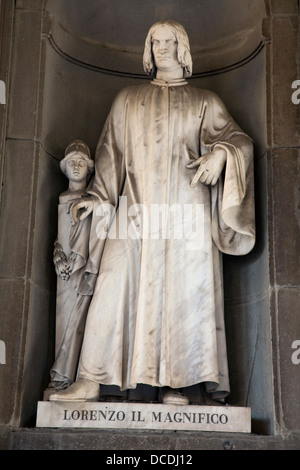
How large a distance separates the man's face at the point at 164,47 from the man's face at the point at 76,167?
0.84m

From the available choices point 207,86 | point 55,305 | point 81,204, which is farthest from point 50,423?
point 207,86

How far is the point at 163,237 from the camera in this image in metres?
5.69

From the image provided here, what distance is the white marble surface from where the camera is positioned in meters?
5.23

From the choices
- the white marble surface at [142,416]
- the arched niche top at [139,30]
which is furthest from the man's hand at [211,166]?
the white marble surface at [142,416]

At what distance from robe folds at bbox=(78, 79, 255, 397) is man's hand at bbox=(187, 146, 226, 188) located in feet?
0.19

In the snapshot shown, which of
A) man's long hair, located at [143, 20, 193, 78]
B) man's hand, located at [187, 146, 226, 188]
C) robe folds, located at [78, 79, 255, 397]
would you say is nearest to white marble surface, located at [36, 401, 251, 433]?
robe folds, located at [78, 79, 255, 397]

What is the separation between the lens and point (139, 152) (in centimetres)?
588

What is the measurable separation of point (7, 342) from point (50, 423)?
578 mm

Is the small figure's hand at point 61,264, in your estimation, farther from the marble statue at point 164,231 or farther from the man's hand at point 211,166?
the man's hand at point 211,166

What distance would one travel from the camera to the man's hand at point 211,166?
5676mm

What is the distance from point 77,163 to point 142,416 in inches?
67.8

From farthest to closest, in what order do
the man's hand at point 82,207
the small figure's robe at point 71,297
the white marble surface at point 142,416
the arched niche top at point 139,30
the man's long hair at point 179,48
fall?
1. the arched niche top at point 139,30
2. the man's long hair at point 179,48
3. the man's hand at point 82,207
4. the small figure's robe at point 71,297
5. the white marble surface at point 142,416

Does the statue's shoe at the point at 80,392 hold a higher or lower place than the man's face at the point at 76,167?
lower

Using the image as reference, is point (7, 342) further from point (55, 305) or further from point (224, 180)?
point (224, 180)
